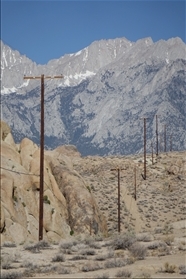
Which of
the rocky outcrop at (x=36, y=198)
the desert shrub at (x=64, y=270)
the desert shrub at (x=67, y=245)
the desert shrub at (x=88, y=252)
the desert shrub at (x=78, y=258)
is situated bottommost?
the desert shrub at (x=64, y=270)

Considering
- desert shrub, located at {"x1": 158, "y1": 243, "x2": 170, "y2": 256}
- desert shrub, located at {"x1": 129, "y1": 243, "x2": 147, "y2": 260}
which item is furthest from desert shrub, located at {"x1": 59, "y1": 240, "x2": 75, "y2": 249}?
desert shrub, located at {"x1": 158, "y1": 243, "x2": 170, "y2": 256}

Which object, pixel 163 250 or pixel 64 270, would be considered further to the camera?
pixel 163 250

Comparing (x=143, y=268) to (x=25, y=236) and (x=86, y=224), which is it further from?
(x=86, y=224)

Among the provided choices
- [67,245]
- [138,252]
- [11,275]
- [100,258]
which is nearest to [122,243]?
[138,252]

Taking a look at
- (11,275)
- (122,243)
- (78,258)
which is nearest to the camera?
(11,275)

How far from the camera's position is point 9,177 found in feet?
102

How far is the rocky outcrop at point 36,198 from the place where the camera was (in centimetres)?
2928

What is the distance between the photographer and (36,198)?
3553 cm

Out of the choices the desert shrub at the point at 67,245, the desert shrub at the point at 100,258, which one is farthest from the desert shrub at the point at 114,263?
the desert shrub at the point at 67,245

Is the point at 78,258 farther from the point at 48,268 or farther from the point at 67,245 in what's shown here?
the point at 67,245

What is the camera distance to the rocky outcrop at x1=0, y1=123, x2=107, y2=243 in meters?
29.3

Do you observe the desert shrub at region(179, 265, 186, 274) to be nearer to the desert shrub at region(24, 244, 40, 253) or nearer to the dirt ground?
the dirt ground

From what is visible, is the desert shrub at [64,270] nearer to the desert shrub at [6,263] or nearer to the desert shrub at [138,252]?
the desert shrub at [6,263]

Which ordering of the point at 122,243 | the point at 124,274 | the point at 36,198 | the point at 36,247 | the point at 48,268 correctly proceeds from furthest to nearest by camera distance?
the point at 36,198 < the point at 36,247 < the point at 122,243 < the point at 48,268 < the point at 124,274
